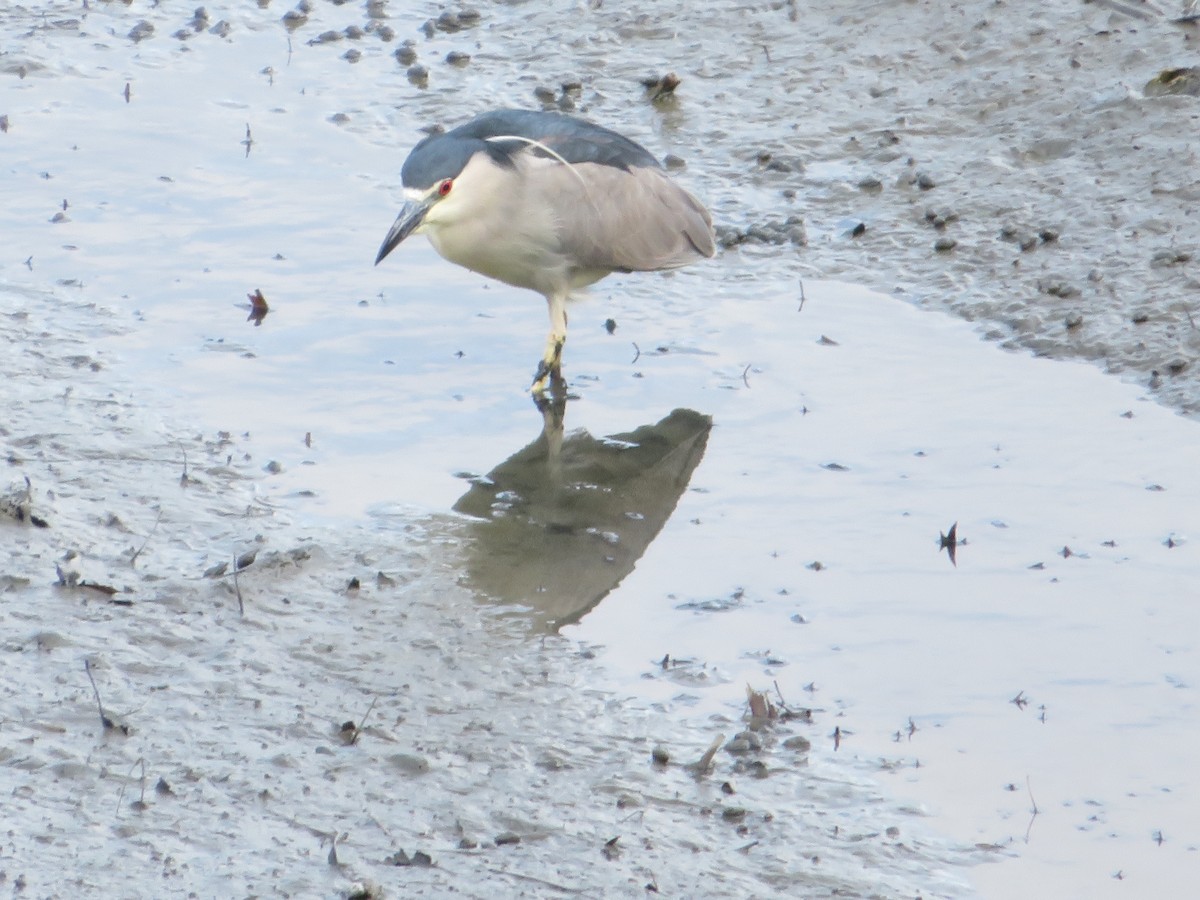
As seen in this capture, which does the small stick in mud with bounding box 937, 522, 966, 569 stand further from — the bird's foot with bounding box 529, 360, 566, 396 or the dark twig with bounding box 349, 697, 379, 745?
the dark twig with bounding box 349, 697, 379, 745

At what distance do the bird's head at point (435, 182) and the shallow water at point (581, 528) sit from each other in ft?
2.15

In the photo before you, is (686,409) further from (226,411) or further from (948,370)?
(226,411)

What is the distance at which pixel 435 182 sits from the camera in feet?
21.2

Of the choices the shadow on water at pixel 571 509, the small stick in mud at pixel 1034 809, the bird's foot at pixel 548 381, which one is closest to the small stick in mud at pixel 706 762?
the small stick in mud at pixel 1034 809

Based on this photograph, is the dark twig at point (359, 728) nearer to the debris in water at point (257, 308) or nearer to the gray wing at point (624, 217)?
the gray wing at point (624, 217)

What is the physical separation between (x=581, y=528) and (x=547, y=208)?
1562mm

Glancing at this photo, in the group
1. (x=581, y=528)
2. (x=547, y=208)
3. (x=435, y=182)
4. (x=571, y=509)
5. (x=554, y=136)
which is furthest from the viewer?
(x=554, y=136)

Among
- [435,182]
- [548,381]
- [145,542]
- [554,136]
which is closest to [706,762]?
[145,542]

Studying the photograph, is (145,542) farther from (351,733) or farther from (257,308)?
(257,308)

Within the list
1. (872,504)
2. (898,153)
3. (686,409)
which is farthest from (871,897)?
(898,153)

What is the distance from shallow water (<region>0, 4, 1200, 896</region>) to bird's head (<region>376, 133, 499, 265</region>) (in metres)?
0.65

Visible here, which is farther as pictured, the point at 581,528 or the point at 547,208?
the point at 547,208

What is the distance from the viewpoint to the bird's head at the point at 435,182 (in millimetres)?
6469

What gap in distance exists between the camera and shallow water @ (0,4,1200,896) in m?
4.13
